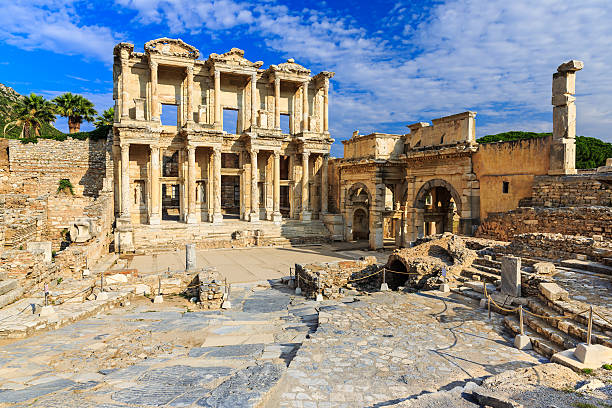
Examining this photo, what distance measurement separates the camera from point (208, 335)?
7.95 metres

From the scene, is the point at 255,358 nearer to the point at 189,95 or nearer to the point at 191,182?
the point at 191,182

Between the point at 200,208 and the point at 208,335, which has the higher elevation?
the point at 200,208

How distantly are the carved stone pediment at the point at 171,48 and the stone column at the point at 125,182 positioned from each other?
7178 mm

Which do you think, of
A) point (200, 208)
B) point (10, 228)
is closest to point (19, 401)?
point (10, 228)

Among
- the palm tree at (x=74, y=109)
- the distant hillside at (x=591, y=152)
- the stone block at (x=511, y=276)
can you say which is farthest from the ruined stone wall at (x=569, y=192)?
the palm tree at (x=74, y=109)

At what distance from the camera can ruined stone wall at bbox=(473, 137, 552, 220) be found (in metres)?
16.3

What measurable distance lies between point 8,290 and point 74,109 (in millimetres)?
34464

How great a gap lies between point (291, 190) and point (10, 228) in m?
19.9

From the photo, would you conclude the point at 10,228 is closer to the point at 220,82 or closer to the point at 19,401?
the point at 19,401

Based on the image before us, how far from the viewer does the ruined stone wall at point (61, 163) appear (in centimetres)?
3028

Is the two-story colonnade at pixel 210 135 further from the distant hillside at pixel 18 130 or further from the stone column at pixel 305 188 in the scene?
the distant hillside at pixel 18 130

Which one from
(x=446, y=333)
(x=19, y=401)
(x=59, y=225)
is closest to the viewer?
(x=19, y=401)

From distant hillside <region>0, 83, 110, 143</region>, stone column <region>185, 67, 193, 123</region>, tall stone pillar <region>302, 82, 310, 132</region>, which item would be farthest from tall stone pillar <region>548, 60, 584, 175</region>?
distant hillside <region>0, 83, 110, 143</region>

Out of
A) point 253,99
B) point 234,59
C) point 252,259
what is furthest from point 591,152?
point 252,259
